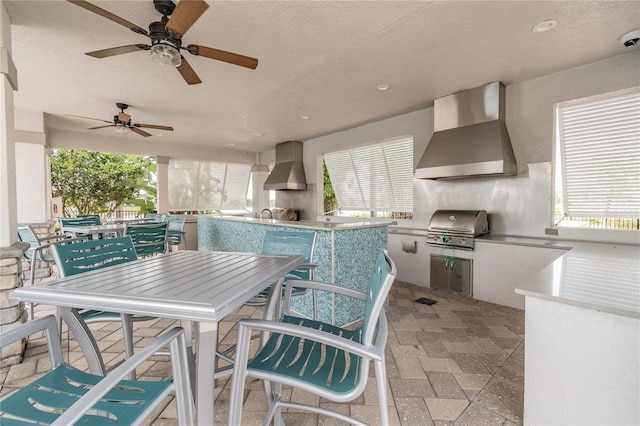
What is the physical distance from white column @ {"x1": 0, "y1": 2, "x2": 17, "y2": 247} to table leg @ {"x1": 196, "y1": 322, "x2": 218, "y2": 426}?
2243 millimetres

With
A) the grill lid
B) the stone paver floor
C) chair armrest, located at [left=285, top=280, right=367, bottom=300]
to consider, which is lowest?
the stone paver floor

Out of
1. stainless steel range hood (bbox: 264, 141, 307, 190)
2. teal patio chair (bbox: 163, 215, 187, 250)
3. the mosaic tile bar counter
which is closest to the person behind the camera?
the mosaic tile bar counter

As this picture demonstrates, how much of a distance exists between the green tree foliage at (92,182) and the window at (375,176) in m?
5.34

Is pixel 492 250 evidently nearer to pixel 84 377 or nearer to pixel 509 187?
Result: pixel 509 187

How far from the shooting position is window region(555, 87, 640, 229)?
2.81 meters

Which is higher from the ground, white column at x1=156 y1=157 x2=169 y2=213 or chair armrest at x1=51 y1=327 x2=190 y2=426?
white column at x1=156 y1=157 x2=169 y2=213

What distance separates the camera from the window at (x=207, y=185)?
741 centimetres

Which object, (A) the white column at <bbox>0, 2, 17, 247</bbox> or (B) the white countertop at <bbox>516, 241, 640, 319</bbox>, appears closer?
→ (B) the white countertop at <bbox>516, 241, 640, 319</bbox>

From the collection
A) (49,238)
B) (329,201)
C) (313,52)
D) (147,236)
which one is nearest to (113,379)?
(313,52)

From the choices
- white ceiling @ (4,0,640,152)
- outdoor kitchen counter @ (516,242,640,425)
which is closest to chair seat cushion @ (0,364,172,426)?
outdoor kitchen counter @ (516,242,640,425)

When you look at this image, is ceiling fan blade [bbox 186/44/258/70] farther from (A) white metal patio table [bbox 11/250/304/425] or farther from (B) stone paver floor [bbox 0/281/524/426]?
(B) stone paver floor [bbox 0/281/524/426]

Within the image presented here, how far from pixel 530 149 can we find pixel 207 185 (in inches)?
288

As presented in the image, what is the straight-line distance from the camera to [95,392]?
0.74m

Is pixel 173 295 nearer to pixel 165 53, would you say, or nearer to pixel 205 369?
pixel 205 369
